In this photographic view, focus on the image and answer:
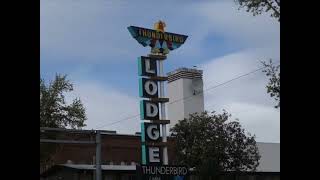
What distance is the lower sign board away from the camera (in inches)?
1193

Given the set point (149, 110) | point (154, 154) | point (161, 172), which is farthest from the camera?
point (149, 110)

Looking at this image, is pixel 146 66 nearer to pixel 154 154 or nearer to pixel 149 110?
pixel 149 110

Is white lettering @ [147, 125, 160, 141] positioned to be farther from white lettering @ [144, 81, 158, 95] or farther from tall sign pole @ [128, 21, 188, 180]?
white lettering @ [144, 81, 158, 95]

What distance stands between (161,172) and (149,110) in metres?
6.79

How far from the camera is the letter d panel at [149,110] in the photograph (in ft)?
119

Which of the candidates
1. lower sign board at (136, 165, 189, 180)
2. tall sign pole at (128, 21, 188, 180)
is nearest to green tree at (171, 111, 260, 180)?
tall sign pole at (128, 21, 188, 180)

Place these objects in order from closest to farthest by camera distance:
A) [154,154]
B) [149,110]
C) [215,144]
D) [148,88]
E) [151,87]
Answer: [154,154] < [149,110] < [148,88] < [151,87] < [215,144]

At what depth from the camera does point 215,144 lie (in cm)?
4012

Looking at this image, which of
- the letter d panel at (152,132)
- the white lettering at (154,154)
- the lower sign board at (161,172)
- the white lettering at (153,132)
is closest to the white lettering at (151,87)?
the letter d panel at (152,132)

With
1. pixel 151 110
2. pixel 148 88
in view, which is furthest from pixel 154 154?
pixel 148 88

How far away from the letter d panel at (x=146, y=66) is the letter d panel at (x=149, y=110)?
171cm

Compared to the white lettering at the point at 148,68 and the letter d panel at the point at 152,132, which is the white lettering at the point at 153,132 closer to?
the letter d panel at the point at 152,132
